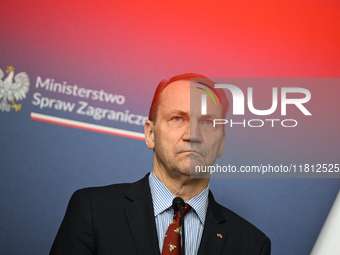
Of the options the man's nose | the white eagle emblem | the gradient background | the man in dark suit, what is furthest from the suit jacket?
the white eagle emblem

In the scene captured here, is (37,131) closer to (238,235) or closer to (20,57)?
(20,57)

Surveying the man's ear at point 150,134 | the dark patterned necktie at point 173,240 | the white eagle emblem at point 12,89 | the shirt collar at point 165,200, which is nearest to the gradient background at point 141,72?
the white eagle emblem at point 12,89

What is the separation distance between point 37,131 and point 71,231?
2.94 ft

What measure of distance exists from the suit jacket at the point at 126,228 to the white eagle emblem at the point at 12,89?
2.82 ft

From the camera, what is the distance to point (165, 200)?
1.84 metres

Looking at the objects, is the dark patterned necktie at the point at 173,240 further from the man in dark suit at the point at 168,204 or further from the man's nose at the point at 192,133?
the man's nose at the point at 192,133

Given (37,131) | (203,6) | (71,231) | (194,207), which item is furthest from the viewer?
(203,6)

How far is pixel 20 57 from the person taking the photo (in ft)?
8.07

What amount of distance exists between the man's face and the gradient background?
1.82 feet

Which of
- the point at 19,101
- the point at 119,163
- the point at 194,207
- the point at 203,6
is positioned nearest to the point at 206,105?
the point at 194,207

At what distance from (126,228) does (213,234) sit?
1.26 ft

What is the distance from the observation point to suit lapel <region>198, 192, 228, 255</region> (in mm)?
1777

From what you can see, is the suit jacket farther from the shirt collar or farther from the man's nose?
the man's nose

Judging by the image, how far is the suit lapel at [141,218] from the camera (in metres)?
1.69
